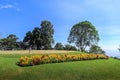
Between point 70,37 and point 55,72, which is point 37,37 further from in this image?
point 55,72

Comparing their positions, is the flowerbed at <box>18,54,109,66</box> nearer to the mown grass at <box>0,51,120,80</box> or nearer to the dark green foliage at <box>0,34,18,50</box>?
A: the mown grass at <box>0,51,120,80</box>

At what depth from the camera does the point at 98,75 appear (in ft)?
64.1

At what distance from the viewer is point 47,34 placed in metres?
60.6

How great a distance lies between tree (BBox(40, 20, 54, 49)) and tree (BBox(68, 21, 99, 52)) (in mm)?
5204

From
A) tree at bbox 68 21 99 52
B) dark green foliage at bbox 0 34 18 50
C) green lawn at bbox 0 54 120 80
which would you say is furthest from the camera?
dark green foliage at bbox 0 34 18 50

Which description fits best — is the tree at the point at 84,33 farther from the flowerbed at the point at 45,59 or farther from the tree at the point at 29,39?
the flowerbed at the point at 45,59

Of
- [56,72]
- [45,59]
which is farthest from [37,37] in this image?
[56,72]

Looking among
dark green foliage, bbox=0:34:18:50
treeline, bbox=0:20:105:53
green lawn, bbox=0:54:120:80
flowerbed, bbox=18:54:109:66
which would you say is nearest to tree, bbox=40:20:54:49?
treeline, bbox=0:20:105:53

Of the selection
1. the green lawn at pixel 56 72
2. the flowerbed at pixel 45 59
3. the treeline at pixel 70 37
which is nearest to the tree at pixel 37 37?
the treeline at pixel 70 37

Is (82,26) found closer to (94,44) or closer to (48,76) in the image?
(94,44)

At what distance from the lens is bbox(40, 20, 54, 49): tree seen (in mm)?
60188

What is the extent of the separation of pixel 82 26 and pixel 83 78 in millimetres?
40408

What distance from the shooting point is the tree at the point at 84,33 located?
58.1 meters

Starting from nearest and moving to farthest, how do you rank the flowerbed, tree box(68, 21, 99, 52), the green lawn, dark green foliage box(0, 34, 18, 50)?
1. the green lawn
2. the flowerbed
3. tree box(68, 21, 99, 52)
4. dark green foliage box(0, 34, 18, 50)
